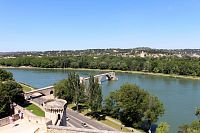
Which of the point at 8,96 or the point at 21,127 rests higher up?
the point at 21,127

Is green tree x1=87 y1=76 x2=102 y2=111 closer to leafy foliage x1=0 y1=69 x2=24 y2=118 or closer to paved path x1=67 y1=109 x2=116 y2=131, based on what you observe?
paved path x1=67 y1=109 x2=116 y2=131

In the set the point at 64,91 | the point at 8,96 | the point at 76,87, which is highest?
the point at 76,87

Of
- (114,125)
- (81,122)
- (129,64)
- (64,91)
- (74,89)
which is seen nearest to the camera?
(114,125)

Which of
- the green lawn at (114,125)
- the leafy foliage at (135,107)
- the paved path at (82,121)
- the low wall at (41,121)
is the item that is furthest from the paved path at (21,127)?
the leafy foliage at (135,107)

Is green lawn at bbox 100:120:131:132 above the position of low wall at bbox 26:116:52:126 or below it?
below

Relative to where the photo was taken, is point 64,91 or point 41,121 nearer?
point 41,121

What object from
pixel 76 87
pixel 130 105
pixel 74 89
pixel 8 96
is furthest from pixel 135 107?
pixel 8 96

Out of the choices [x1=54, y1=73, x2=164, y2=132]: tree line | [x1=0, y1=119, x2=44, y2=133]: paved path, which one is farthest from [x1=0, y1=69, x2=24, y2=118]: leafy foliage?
[x1=0, y1=119, x2=44, y2=133]: paved path

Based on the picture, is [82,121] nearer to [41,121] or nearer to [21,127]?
[21,127]

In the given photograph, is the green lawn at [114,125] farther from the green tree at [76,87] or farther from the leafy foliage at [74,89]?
the green tree at [76,87]

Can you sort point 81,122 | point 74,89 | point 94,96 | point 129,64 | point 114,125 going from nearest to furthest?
point 114,125 → point 81,122 → point 94,96 → point 74,89 → point 129,64

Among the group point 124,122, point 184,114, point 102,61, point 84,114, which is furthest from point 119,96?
point 102,61
